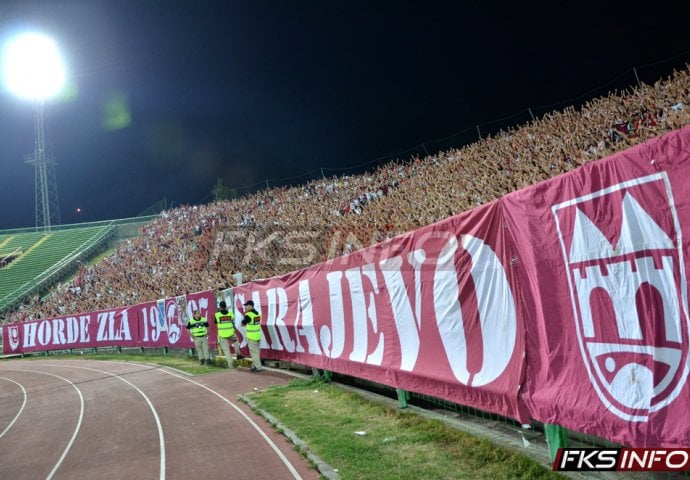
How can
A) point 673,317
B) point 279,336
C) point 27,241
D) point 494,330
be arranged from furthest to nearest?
point 27,241, point 279,336, point 494,330, point 673,317

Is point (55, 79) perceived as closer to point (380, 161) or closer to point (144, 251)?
point (144, 251)

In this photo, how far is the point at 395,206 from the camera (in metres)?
19.4

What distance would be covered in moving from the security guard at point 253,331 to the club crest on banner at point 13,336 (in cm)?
2667

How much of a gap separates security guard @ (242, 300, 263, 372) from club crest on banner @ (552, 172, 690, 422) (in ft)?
36.9

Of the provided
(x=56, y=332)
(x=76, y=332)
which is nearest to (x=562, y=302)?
(x=76, y=332)

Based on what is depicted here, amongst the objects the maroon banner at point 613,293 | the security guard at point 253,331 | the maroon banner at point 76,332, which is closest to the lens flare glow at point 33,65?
the maroon banner at point 76,332

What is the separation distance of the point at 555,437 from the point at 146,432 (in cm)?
736

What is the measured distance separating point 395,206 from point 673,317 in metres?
16.3

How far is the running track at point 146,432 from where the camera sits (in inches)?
Result: 269

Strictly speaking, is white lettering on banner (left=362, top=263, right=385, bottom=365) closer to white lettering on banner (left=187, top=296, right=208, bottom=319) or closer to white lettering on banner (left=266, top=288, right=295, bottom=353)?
white lettering on banner (left=266, top=288, right=295, bottom=353)

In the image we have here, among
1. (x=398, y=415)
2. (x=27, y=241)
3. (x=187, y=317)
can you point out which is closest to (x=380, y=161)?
(x=187, y=317)

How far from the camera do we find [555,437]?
4562mm

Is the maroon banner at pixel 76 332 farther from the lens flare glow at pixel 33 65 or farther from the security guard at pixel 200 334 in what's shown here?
the lens flare glow at pixel 33 65

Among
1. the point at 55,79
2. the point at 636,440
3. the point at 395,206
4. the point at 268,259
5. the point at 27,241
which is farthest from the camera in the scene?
the point at 27,241
